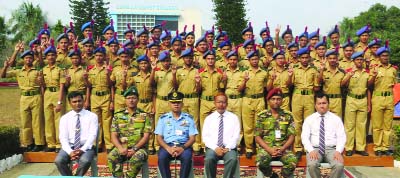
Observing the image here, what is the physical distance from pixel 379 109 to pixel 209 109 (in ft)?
8.37

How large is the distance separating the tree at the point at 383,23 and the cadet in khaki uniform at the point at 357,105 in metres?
22.7

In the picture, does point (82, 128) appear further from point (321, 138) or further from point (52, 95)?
point (321, 138)

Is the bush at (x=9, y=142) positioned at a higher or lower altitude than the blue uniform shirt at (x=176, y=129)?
lower

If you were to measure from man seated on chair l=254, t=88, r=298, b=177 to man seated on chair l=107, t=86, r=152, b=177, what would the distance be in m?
1.31

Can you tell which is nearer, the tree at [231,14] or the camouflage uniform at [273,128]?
the camouflage uniform at [273,128]

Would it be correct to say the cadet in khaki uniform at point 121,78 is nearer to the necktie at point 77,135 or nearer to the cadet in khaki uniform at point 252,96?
the necktie at point 77,135

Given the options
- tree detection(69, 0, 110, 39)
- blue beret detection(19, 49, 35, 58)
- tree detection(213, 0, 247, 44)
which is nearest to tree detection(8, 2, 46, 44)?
tree detection(69, 0, 110, 39)

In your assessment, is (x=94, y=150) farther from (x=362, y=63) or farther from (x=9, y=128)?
(x=362, y=63)

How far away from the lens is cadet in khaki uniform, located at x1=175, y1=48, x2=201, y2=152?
22.6 feet

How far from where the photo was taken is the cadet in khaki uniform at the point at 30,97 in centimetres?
701

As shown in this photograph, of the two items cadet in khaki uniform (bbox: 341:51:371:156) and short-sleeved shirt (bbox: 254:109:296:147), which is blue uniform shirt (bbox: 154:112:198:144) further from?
cadet in khaki uniform (bbox: 341:51:371:156)

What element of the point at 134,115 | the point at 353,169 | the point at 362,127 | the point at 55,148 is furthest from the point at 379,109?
the point at 55,148

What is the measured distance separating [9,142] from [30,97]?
73cm

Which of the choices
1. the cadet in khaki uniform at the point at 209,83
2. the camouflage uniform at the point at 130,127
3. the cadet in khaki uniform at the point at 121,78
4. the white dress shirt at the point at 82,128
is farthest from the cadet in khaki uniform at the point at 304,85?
the white dress shirt at the point at 82,128
